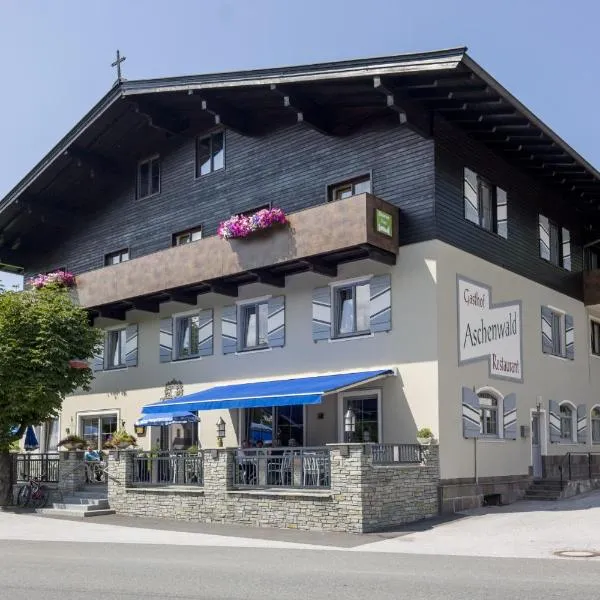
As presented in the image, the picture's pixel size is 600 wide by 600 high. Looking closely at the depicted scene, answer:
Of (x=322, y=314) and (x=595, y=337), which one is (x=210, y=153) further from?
(x=595, y=337)

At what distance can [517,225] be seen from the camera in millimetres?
23406

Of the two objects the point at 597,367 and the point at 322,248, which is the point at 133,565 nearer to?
the point at 322,248

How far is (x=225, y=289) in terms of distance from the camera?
23.4m

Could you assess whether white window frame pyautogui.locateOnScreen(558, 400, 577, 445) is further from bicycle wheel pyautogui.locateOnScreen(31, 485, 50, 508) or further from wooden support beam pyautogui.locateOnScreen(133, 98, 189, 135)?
bicycle wheel pyautogui.locateOnScreen(31, 485, 50, 508)

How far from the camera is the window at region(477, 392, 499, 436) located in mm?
21062

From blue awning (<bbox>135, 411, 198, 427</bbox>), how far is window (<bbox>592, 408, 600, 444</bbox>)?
1241cm

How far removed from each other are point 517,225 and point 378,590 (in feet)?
49.8

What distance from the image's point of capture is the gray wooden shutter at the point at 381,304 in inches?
801

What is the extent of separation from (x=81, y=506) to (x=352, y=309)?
8553 mm

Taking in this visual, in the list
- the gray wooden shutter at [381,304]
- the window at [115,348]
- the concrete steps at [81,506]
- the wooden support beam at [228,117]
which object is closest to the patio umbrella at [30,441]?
the window at [115,348]

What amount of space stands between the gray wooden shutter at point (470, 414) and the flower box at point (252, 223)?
6.05 m

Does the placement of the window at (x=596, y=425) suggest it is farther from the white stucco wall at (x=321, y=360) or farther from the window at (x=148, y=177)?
the window at (x=148, y=177)

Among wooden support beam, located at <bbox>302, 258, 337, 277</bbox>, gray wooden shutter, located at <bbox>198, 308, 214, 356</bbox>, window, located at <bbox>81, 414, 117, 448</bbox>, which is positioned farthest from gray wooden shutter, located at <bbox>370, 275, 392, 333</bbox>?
window, located at <bbox>81, 414, 117, 448</bbox>

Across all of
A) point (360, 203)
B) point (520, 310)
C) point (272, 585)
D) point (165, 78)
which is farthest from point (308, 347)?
point (272, 585)
